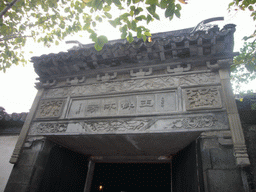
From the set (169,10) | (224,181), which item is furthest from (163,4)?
(224,181)

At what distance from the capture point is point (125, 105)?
13.9ft

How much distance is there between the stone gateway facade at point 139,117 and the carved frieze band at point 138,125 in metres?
0.02

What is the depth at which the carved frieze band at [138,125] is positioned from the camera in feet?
11.3

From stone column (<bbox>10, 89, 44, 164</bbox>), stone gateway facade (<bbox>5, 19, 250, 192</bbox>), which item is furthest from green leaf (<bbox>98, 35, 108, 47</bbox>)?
stone column (<bbox>10, 89, 44, 164</bbox>)

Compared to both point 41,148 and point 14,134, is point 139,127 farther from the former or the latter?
point 14,134

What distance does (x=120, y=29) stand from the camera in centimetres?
324

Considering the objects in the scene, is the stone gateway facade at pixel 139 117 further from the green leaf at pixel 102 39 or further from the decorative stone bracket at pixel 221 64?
the green leaf at pixel 102 39

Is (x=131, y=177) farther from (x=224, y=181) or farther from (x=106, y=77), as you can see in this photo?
(x=224, y=181)

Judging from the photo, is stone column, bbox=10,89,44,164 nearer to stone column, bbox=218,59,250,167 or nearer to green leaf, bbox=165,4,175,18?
green leaf, bbox=165,4,175,18

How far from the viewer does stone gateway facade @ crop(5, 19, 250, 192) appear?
11.0 feet

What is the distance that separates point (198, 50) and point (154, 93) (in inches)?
56.1

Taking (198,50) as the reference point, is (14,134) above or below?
below

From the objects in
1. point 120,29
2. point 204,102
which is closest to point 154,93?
point 204,102

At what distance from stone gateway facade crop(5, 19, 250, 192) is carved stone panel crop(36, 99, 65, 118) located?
32 mm
